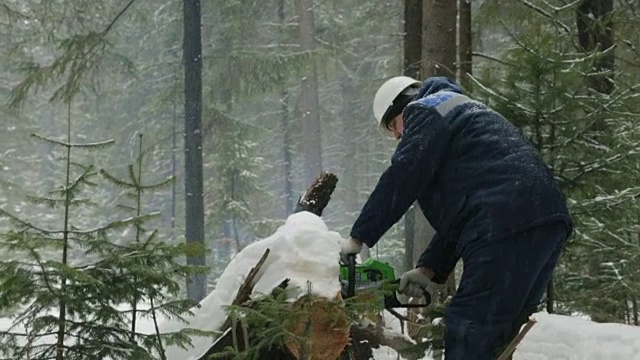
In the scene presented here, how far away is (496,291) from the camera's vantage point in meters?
3.08

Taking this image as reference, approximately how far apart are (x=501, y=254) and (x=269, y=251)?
149 centimetres

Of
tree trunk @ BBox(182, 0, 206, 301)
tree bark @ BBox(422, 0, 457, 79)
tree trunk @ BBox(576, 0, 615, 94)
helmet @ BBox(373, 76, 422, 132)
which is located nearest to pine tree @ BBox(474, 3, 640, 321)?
tree bark @ BBox(422, 0, 457, 79)

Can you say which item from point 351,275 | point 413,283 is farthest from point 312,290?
point 413,283

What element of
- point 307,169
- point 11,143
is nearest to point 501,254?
point 307,169

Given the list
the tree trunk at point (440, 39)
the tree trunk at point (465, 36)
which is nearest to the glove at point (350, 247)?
the tree trunk at point (440, 39)

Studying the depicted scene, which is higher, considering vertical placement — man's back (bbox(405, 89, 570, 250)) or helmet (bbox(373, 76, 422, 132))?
helmet (bbox(373, 76, 422, 132))

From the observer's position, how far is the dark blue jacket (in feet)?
10.2

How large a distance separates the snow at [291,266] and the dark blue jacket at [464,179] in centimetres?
45

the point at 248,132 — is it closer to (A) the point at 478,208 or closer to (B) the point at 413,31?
(B) the point at 413,31

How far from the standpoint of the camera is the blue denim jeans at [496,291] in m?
3.07

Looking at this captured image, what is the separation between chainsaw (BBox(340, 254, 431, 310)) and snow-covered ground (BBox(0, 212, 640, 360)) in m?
0.07

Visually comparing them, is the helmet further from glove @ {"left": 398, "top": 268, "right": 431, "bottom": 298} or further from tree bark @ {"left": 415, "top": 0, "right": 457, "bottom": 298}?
tree bark @ {"left": 415, "top": 0, "right": 457, "bottom": 298}

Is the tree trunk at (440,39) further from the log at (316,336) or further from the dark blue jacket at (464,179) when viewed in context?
the dark blue jacket at (464,179)

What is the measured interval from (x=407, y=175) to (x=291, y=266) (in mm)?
960
